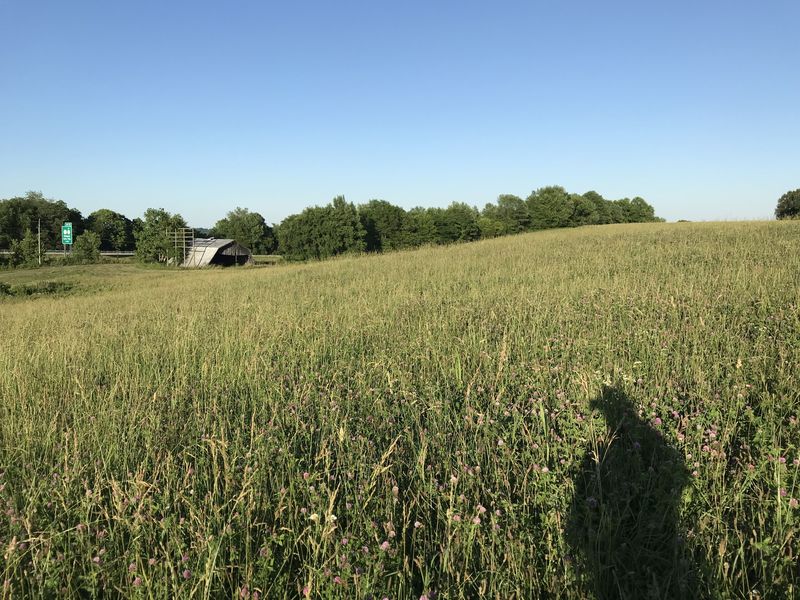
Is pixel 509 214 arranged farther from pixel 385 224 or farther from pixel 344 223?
pixel 344 223

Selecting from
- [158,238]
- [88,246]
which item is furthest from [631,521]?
[158,238]

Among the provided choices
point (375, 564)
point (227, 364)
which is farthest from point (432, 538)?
point (227, 364)

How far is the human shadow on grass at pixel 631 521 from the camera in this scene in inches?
72.9

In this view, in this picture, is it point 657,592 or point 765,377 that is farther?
point 765,377

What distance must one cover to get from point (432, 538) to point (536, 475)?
0.70 meters

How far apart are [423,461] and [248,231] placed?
117296 mm

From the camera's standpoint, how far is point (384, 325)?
6383 millimetres

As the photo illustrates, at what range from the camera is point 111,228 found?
3841 inches

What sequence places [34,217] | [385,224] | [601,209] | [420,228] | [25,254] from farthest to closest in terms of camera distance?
[601,209], [385,224], [420,228], [34,217], [25,254]

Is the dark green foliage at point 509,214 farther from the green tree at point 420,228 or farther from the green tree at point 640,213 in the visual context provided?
the green tree at point 640,213

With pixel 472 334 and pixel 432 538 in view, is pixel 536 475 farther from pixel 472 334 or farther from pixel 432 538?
pixel 472 334

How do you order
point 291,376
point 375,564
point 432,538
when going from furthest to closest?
point 291,376 < point 432,538 < point 375,564

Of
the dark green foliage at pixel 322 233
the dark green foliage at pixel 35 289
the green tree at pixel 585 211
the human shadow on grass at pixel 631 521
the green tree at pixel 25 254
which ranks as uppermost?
the green tree at pixel 585 211

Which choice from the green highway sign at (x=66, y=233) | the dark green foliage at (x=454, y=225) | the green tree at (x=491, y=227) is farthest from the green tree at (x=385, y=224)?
the green highway sign at (x=66, y=233)
